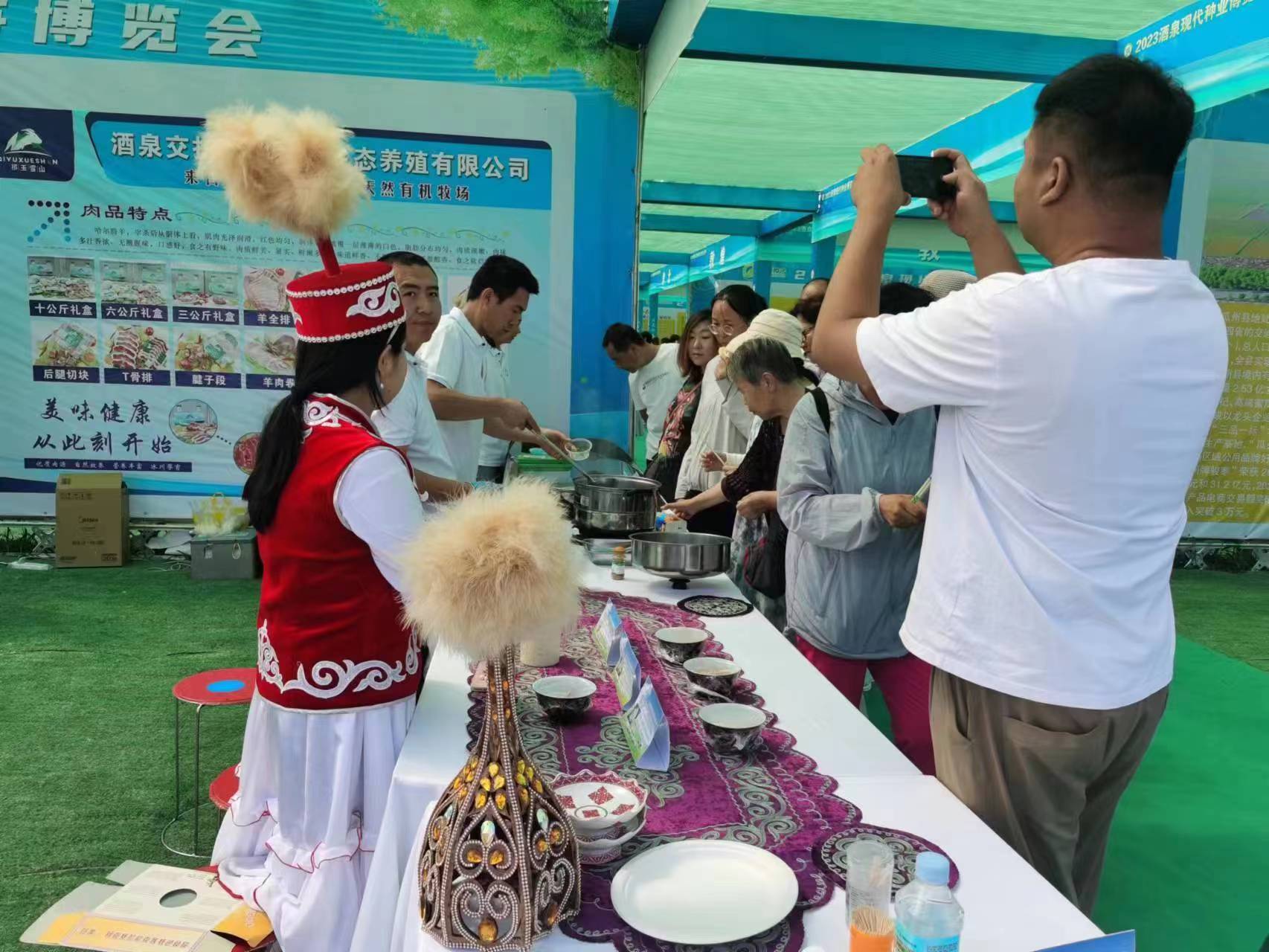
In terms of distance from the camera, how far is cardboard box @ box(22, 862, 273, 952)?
1.36 metres

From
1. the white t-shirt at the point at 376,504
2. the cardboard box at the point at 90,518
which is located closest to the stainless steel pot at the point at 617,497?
the white t-shirt at the point at 376,504

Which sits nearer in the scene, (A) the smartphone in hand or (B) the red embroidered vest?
(B) the red embroidered vest

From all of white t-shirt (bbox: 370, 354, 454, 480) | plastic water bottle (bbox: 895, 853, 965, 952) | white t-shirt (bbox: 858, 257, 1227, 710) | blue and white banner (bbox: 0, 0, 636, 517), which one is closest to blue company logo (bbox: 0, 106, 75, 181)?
blue and white banner (bbox: 0, 0, 636, 517)

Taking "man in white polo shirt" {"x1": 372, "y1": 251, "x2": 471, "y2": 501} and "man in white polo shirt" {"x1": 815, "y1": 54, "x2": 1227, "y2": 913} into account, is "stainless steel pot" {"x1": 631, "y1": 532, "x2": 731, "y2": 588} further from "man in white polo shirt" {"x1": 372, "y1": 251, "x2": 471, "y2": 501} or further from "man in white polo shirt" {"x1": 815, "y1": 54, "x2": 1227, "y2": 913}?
"man in white polo shirt" {"x1": 815, "y1": 54, "x2": 1227, "y2": 913}

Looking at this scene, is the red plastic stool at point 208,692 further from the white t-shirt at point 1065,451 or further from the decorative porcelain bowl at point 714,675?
the white t-shirt at point 1065,451

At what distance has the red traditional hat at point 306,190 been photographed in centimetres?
143

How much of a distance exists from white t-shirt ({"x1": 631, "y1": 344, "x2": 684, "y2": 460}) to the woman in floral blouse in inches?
20.0

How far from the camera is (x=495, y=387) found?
3498mm

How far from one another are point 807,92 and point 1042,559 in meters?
5.74

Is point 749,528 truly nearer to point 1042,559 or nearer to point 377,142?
point 1042,559

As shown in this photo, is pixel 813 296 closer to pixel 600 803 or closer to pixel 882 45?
pixel 882 45

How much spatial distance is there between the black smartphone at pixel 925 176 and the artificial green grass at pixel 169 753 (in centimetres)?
180

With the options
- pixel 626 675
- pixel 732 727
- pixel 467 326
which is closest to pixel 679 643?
pixel 626 675

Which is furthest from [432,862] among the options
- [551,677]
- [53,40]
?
[53,40]
